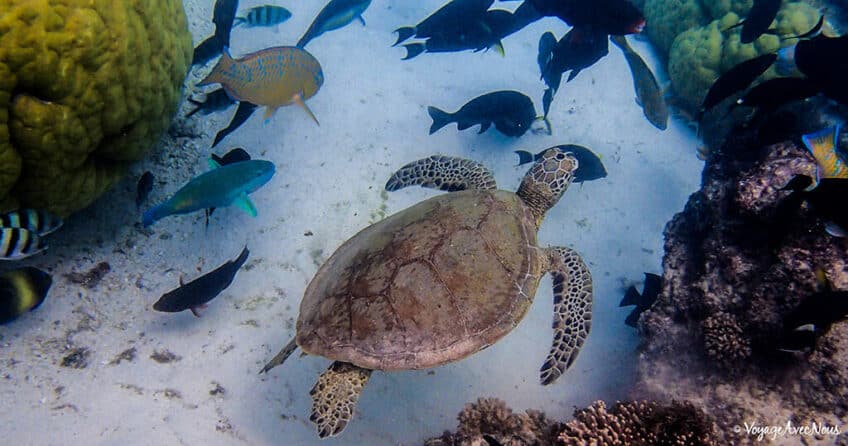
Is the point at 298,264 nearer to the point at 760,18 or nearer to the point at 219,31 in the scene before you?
the point at 219,31

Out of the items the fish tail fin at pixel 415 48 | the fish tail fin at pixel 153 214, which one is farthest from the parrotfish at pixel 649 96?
the fish tail fin at pixel 153 214

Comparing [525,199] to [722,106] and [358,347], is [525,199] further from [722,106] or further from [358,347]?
[722,106]

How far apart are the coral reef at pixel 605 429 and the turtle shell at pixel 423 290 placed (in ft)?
1.85

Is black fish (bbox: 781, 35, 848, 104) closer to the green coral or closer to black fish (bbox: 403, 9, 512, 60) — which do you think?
the green coral

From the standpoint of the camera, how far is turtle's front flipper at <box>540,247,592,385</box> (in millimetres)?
2985

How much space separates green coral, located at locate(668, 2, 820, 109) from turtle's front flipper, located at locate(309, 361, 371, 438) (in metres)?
5.04

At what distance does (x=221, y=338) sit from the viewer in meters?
3.52

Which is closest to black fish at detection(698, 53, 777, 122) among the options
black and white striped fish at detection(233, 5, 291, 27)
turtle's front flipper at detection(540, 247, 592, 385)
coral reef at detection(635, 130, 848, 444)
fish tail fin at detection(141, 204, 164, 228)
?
coral reef at detection(635, 130, 848, 444)

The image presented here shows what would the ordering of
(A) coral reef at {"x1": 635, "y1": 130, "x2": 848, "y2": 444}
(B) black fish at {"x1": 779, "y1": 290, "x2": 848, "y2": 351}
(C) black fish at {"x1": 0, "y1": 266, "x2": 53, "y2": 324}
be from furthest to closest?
(C) black fish at {"x1": 0, "y1": 266, "x2": 53, "y2": 324} < (A) coral reef at {"x1": 635, "y1": 130, "x2": 848, "y2": 444} < (B) black fish at {"x1": 779, "y1": 290, "x2": 848, "y2": 351}

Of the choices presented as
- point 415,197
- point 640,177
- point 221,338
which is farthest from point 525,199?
point 221,338

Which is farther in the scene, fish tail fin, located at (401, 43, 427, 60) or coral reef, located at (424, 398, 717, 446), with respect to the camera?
fish tail fin, located at (401, 43, 427, 60)

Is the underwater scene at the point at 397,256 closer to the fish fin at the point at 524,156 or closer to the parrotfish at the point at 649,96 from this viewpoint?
the fish fin at the point at 524,156

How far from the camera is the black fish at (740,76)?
3.34m

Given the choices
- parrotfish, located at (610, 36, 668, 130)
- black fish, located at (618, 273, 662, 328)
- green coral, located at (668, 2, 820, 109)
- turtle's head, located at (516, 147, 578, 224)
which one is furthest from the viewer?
parrotfish, located at (610, 36, 668, 130)
